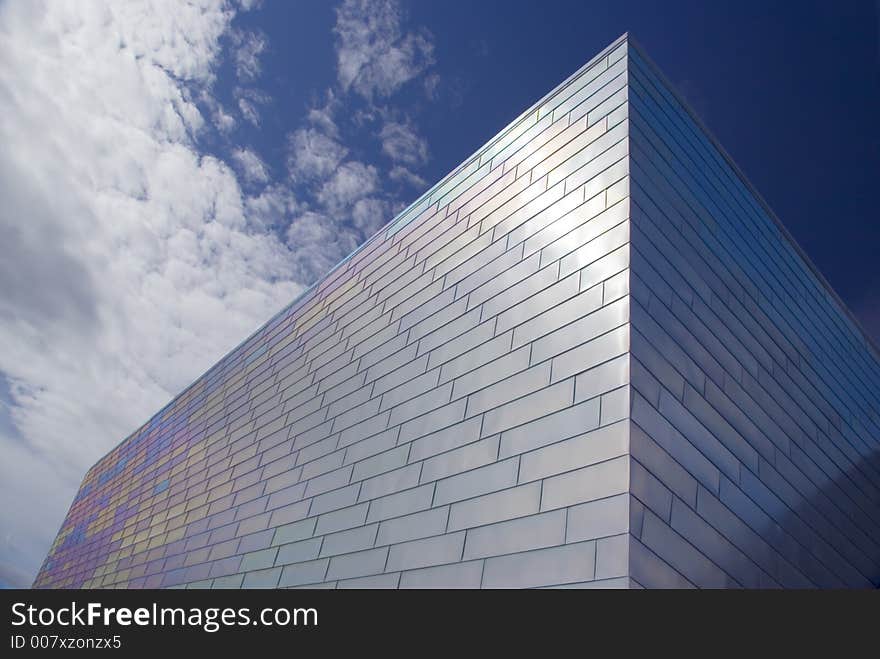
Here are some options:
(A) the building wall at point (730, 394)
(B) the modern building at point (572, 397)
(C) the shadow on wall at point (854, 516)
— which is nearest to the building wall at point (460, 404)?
(B) the modern building at point (572, 397)

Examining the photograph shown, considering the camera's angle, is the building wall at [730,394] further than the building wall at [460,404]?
Yes

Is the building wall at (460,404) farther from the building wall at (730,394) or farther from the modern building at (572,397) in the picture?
the building wall at (730,394)

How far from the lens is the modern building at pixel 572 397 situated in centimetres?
865

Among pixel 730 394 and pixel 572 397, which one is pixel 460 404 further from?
pixel 730 394

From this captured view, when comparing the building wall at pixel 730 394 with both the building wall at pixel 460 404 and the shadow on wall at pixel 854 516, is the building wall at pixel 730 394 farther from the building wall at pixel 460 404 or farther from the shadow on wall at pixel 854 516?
the building wall at pixel 460 404

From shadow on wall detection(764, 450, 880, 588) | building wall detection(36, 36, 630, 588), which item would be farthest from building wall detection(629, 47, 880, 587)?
building wall detection(36, 36, 630, 588)

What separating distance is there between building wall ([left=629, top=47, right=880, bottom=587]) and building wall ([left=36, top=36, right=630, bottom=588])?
58 centimetres

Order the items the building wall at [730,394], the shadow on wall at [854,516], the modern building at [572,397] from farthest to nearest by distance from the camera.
→ the shadow on wall at [854,516]
the building wall at [730,394]
the modern building at [572,397]

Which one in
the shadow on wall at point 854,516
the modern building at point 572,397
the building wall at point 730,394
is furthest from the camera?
the shadow on wall at point 854,516

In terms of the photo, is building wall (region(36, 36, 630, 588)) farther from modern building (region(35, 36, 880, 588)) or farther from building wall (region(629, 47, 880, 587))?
building wall (region(629, 47, 880, 587))

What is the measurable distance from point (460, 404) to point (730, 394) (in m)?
5.09

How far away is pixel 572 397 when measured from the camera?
9.17 m

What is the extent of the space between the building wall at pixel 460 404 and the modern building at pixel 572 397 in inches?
2.2

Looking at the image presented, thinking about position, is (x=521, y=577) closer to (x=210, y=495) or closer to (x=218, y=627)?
(x=218, y=627)
